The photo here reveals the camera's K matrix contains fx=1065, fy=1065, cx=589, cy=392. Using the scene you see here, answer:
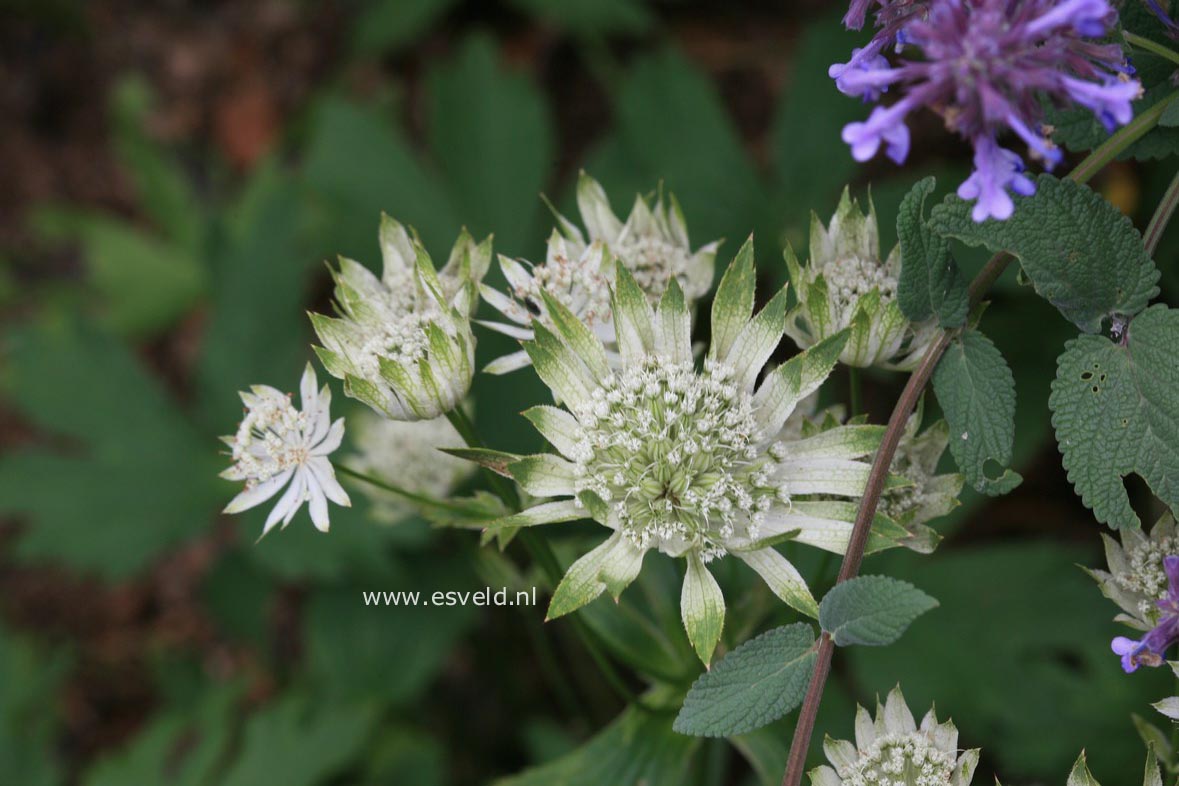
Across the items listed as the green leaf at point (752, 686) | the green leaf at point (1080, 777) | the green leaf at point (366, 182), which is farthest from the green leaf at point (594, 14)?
the green leaf at point (1080, 777)

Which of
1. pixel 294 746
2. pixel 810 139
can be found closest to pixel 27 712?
pixel 294 746

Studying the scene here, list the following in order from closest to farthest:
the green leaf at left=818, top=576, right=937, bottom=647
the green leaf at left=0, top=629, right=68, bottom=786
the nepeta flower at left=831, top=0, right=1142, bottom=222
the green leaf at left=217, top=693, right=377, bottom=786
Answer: the nepeta flower at left=831, top=0, right=1142, bottom=222 → the green leaf at left=818, top=576, right=937, bottom=647 → the green leaf at left=217, top=693, right=377, bottom=786 → the green leaf at left=0, top=629, right=68, bottom=786

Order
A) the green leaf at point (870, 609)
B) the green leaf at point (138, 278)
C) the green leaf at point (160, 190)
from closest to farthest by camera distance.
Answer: the green leaf at point (870, 609), the green leaf at point (138, 278), the green leaf at point (160, 190)

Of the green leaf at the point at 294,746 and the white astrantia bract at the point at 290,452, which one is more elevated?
the white astrantia bract at the point at 290,452

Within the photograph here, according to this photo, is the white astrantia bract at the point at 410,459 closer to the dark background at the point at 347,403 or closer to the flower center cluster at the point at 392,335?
the dark background at the point at 347,403

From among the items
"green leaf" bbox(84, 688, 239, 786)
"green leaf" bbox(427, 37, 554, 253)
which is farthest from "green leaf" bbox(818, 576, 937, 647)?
"green leaf" bbox(427, 37, 554, 253)

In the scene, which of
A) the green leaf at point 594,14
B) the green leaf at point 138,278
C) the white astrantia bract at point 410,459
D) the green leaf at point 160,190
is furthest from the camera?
the green leaf at point 160,190

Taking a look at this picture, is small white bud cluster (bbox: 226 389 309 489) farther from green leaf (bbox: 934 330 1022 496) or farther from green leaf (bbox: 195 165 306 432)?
green leaf (bbox: 195 165 306 432)
